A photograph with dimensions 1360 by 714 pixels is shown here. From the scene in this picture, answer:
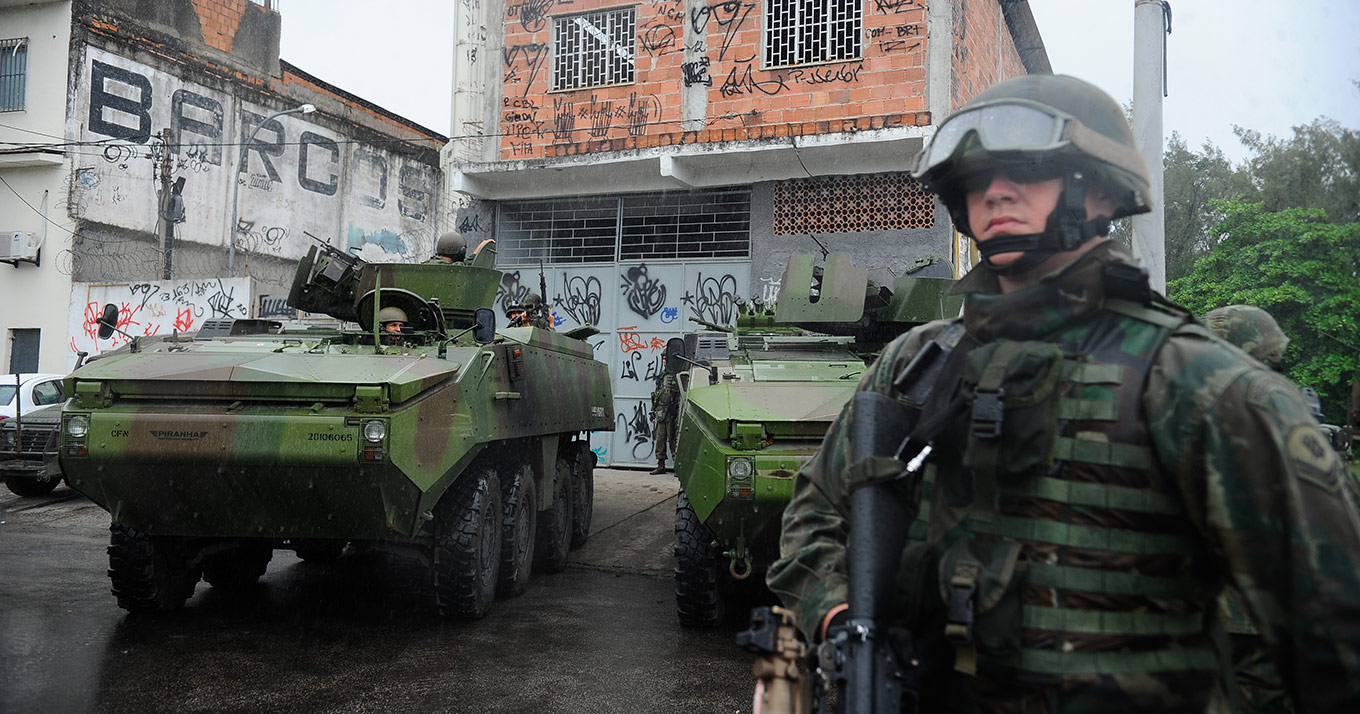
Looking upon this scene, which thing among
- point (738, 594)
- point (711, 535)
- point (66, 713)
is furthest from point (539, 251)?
point (66, 713)

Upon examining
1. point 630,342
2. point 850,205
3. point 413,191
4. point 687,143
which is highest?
point 413,191

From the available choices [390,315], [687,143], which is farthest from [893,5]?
[390,315]

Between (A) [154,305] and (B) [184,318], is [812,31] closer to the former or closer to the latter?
(B) [184,318]

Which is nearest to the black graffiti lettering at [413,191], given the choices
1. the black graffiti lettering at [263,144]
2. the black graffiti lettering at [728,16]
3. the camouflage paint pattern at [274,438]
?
the black graffiti lettering at [263,144]

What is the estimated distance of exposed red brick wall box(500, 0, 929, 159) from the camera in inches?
466

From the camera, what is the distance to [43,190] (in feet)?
Result: 60.7

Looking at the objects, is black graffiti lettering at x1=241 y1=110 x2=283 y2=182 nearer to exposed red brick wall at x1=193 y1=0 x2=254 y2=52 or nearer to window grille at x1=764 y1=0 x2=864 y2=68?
exposed red brick wall at x1=193 y1=0 x2=254 y2=52

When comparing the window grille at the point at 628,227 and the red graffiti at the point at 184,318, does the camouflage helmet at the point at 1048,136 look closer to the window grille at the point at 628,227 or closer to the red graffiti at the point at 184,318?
the window grille at the point at 628,227

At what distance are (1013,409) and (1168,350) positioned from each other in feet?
0.79

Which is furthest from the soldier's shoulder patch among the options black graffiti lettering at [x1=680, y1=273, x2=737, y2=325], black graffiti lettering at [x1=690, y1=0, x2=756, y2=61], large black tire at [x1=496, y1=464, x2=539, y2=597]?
black graffiti lettering at [x1=690, y1=0, x2=756, y2=61]

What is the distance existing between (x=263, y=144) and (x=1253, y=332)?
809 inches

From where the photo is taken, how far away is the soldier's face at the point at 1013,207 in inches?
69.1

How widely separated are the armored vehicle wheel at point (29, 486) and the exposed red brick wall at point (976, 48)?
33.5 ft

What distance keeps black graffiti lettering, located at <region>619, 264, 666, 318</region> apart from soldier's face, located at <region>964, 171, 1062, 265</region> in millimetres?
11656
